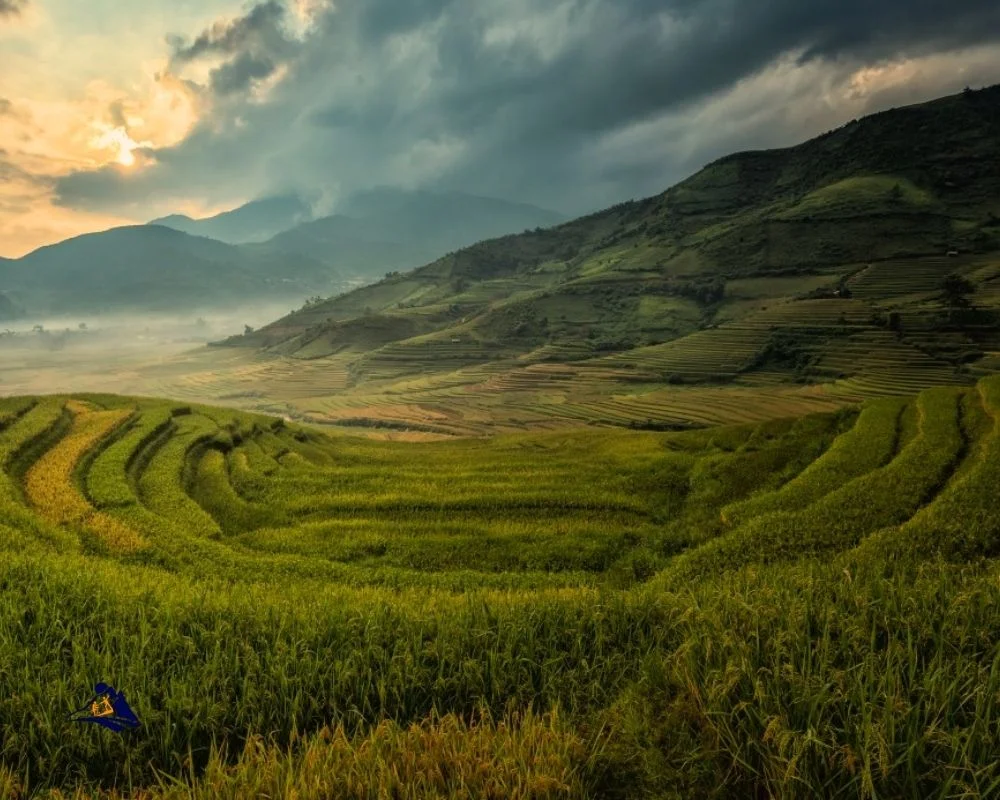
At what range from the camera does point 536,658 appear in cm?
716

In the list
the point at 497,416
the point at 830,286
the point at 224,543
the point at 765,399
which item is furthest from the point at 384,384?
the point at 224,543

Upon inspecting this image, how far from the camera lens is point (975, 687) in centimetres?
417

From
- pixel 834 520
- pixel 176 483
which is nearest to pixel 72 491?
pixel 176 483

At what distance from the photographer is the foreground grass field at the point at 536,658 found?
4094 millimetres

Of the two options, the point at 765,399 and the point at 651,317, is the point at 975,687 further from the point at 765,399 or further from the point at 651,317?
the point at 651,317

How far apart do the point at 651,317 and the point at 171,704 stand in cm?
20308

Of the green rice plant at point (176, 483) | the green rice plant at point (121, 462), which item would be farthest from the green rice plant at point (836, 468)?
the green rice plant at point (121, 462)

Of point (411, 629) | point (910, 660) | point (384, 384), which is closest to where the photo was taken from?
point (910, 660)

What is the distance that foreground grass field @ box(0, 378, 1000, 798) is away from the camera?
13.4 feet

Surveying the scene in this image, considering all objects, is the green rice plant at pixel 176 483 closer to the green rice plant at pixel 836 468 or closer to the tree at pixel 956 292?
the green rice plant at pixel 836 468

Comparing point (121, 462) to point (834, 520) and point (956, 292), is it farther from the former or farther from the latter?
point (956, 292)

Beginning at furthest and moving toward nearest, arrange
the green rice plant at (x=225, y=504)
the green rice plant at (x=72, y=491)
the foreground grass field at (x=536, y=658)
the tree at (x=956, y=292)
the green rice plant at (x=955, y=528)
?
the tree at (x=956, y=292) < the green rice plant at (x=225, y=504) < the green rice plant at (x=72, y=491) < the green rice plant at (x=955, y=528) < the foreground grass field at (x=536, y=658)

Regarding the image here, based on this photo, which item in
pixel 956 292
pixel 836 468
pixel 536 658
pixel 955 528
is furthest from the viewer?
pixel 956 292

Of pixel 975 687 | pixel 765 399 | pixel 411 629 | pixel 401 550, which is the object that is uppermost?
pixel 975 687
